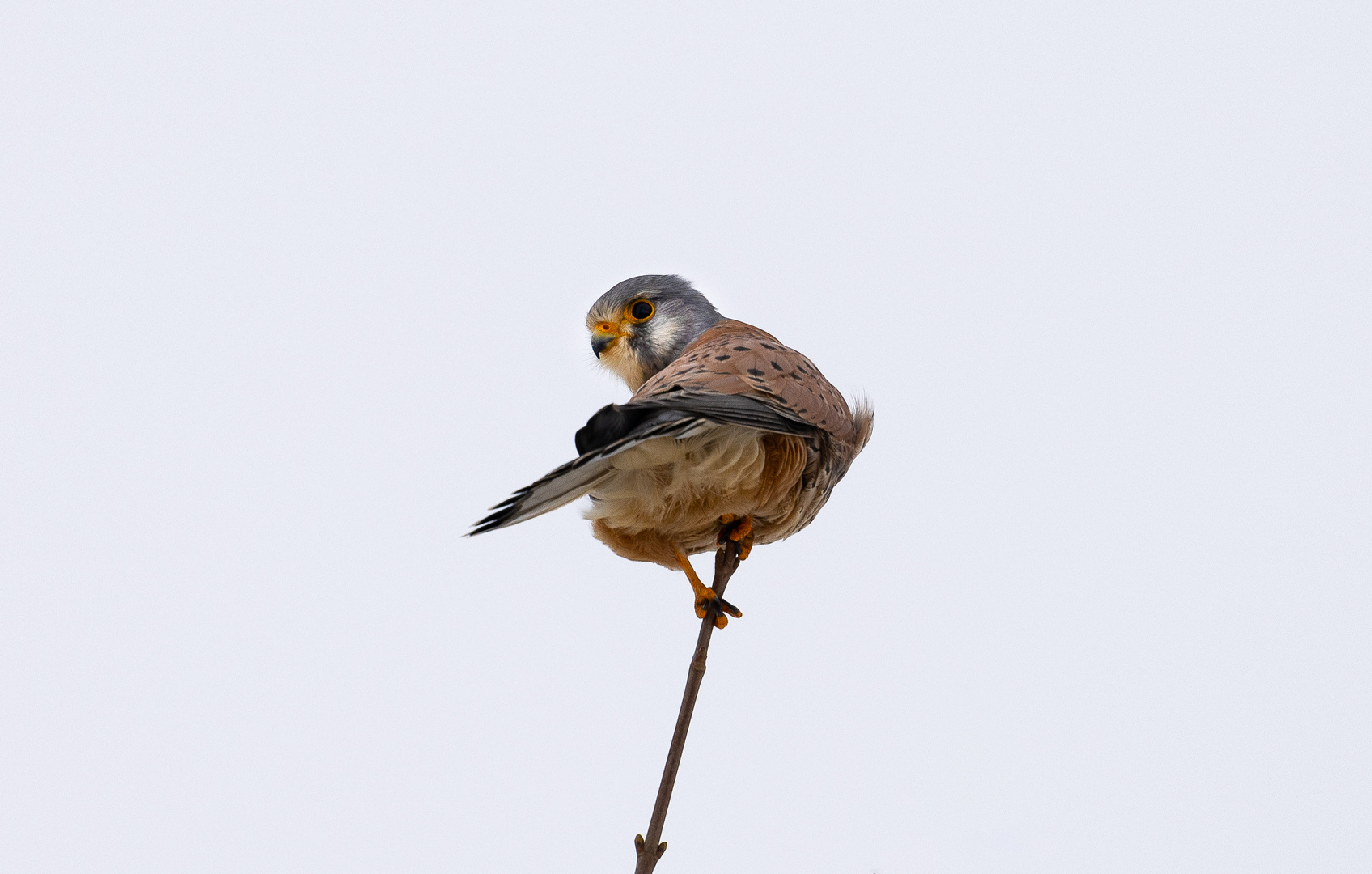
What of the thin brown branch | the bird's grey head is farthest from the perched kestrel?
the thin brown branch

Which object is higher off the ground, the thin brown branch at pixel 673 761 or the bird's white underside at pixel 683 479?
the bird's white underside at pixel 683 479

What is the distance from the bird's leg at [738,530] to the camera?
90.0 inches

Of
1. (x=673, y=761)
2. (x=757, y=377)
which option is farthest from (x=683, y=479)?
(x=673, y=761)

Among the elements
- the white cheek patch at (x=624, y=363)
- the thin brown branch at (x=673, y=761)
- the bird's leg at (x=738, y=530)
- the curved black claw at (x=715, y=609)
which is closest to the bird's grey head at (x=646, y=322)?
the white cheek patch at (x=624, y=363)

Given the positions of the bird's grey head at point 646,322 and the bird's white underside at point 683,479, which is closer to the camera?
the bird's white underside at point 683,479

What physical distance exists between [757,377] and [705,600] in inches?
20.7

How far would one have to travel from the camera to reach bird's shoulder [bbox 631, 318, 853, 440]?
6.21 ft

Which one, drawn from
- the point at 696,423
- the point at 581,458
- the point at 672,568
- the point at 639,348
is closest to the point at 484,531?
the point at 581,458

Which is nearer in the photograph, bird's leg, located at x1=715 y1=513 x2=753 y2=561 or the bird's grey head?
bird's leg, located at x1=715 y1=513 x2=753 y2=561

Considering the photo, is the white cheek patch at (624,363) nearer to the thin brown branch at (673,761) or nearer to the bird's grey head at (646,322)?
the bird's grey head at (646,322)

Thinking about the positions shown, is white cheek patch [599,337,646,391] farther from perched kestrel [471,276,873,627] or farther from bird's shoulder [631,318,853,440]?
bird's shoulder [631,318,853,440]

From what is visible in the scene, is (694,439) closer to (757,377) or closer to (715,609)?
(757,377)

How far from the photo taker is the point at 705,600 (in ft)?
7.26

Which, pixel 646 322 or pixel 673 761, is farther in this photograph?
pixel 646 322
